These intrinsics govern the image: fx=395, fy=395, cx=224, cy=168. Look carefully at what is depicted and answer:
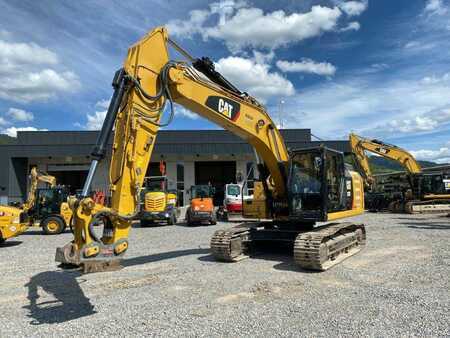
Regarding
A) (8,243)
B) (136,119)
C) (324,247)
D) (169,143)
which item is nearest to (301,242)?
(324,247)

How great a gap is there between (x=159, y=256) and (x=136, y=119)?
511cm

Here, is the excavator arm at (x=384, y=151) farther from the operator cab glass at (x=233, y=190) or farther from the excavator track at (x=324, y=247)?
the excavator track at (x=324, y=247)

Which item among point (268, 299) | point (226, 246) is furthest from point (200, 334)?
point (226, 246)

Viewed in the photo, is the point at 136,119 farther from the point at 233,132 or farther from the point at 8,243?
the point at 8,243

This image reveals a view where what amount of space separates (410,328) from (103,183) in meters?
30.7

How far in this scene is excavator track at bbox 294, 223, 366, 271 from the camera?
27.3 ft

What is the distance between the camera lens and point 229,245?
9398 millimetres

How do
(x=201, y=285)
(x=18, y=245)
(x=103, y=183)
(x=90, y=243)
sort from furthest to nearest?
(x=103, y=183) → (x=18, y=245) → (x=201, y=285) → (x=90, y=243)

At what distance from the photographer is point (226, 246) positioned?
9.38 m

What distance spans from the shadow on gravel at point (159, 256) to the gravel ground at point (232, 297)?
0.06m

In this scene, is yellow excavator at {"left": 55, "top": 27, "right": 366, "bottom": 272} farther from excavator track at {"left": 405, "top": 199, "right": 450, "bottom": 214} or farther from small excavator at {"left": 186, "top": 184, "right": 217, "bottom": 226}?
excavator track at {"left": 405, "top": 199, "right": 450, "bottom": 214}

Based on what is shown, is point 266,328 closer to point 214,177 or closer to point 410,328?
point 410,328

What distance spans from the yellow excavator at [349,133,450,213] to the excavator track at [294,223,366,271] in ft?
46.4

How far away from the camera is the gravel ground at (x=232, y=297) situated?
530cm
